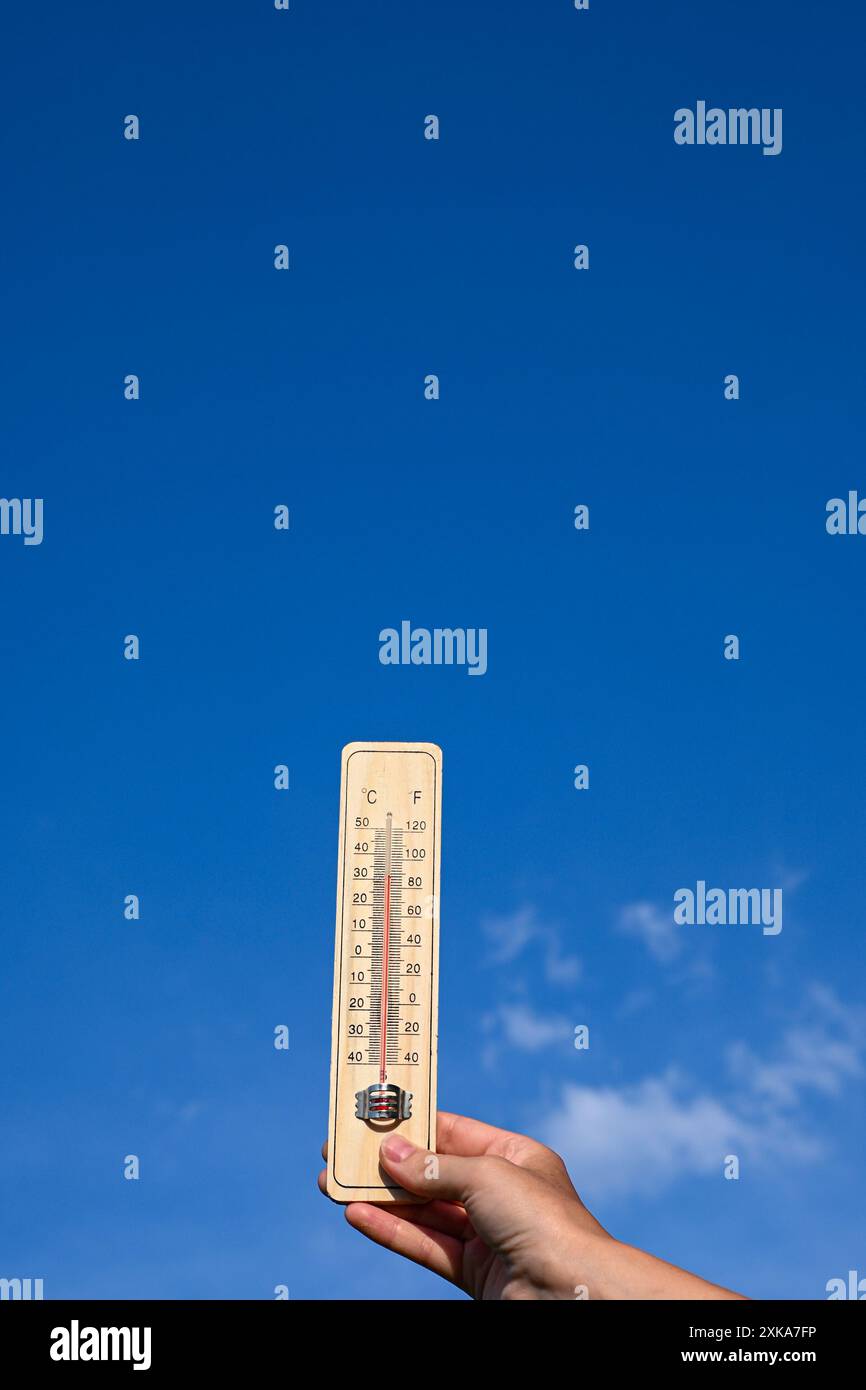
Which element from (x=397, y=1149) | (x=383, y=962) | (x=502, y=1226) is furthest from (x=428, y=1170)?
(x=383, y=962)

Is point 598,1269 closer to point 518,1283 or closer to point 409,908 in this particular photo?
point 518,1283

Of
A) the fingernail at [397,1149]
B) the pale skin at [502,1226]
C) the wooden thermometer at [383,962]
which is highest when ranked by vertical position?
the wooden thermometer at [383,962]

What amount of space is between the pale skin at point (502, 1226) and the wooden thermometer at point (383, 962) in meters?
0.09

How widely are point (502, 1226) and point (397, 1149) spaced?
1.81ft

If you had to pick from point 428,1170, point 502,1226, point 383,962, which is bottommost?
point 502,1226

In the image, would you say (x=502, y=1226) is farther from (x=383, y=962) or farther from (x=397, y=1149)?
(x=383, y=962)

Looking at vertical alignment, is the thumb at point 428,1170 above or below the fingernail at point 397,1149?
below

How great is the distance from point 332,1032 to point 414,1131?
0.46 m

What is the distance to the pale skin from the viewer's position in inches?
159

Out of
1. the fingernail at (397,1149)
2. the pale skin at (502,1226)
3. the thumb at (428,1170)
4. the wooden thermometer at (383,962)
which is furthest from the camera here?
the wooden thermometer at (383,962)

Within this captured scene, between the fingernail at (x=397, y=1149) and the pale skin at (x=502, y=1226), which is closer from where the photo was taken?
the pale skin at (x=502, y=1226)

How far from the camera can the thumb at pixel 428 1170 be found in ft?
14.3

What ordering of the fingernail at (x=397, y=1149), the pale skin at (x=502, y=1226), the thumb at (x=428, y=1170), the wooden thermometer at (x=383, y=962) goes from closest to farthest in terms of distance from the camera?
1. the pale skin at (x=502, y=1226)
2. the thumb at (x=428, y=1170)
3. the fingernail at (x=397, y=1149)
4. the wooden thermometer at (x=383, y=962)

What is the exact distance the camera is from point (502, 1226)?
4246 millimetres
